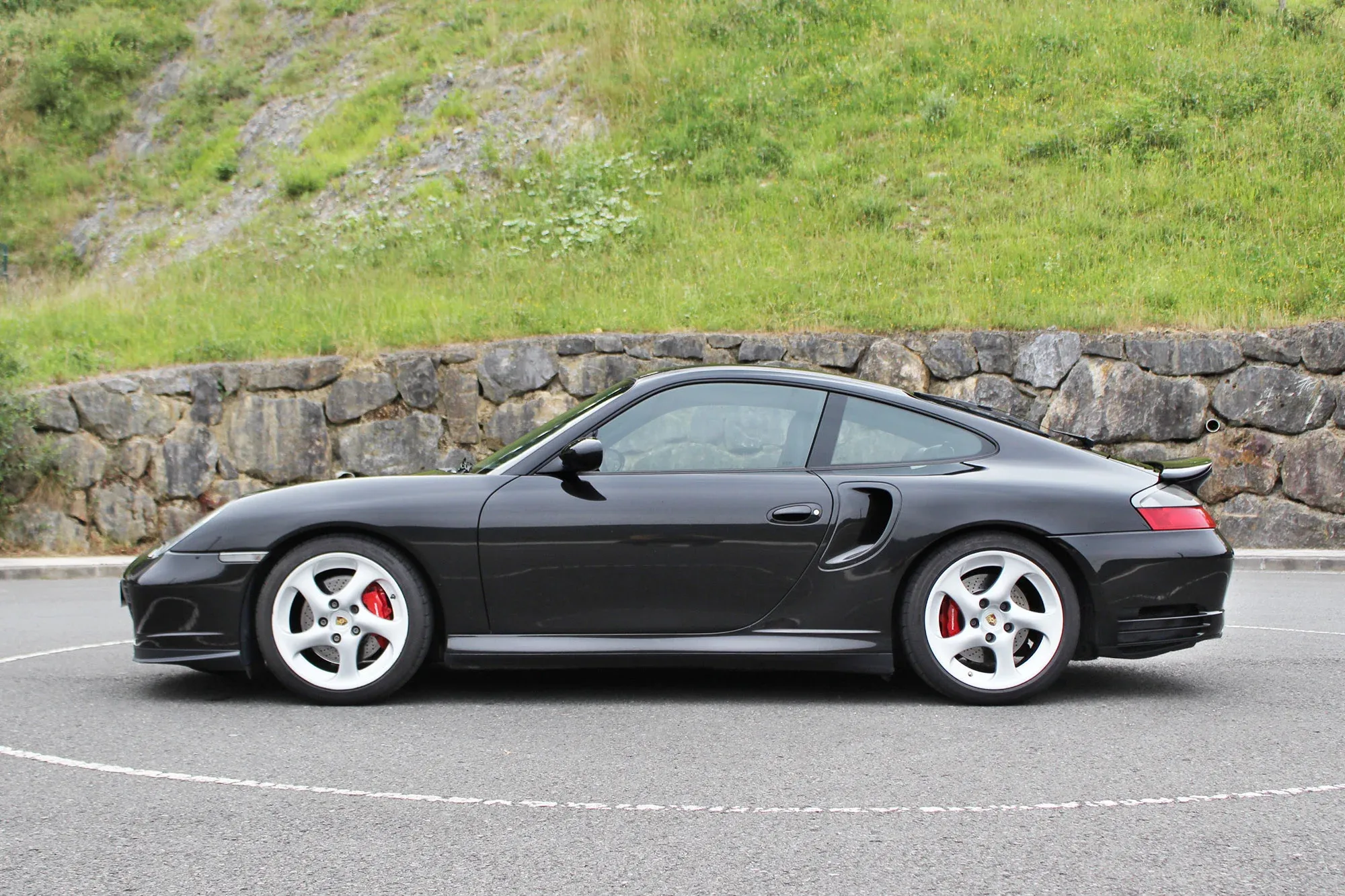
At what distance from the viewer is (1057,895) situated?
128 inches

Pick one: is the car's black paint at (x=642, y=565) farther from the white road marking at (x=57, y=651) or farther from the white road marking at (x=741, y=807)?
the white road marking at (x=57, y=651)

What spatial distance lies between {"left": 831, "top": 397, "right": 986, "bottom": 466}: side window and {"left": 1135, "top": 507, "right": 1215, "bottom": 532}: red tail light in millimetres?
717

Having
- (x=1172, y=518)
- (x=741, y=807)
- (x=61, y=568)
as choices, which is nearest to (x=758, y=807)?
(x=741, y=807)

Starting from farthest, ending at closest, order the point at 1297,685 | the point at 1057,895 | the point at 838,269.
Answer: the point at 838,269 → the point at 1297,685 → the point at 1057,895

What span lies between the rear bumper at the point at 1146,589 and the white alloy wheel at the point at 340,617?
2.72m

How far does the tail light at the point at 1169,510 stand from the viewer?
541 centimetres

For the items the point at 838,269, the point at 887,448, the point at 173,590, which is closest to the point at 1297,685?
the point at 887,448

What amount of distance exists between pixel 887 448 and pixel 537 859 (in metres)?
2.64

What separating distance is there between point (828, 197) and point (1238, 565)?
23.1 ft

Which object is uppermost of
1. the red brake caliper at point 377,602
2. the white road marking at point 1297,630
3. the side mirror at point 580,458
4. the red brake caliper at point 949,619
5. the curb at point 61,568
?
the side mirror at point 580,458

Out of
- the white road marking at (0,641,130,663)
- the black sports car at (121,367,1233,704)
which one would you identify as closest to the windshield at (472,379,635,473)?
the black sports car at (121,367,1233,704)

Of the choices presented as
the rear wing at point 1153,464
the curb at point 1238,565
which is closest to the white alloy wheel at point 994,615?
the rear wing at point 1153,464

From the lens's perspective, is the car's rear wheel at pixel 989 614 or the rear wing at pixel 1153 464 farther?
the rear wing at pixel 1153 464

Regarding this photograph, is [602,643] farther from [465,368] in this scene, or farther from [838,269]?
[838,269]
